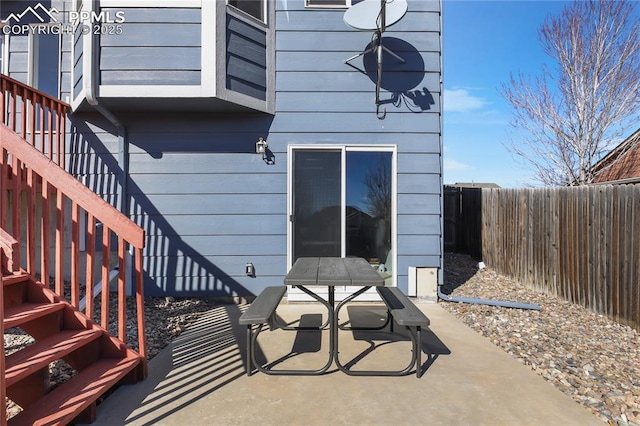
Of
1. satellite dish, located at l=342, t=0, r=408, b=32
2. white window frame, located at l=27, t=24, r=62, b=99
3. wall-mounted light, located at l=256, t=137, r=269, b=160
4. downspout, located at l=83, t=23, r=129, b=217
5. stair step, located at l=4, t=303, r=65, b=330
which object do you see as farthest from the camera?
white window frame, located at l=27, t=24, r=62, b=99

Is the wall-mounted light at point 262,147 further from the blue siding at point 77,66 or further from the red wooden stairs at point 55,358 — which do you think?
the red wooden stairs at point 55,358

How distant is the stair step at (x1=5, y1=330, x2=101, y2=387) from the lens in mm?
1611

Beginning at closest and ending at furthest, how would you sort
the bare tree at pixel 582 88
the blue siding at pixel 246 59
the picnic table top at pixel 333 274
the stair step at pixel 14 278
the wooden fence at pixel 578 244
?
the stair step at pixel 14 278, the picnic table top at pixel 333 274, the wooden fence at pixel 578 244, the blue siding at pixel 246 59, the bare tree at pixel 582 88

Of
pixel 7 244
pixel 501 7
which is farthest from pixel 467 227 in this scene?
pixel 7 244

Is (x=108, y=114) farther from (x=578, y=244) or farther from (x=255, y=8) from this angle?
(x=578, y=244)

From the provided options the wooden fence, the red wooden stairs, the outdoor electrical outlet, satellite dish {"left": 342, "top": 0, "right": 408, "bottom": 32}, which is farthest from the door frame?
the red wooden stairs

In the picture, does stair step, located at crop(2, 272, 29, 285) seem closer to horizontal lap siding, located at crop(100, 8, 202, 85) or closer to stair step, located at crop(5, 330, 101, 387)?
stair step, located at crop(5, 330, 101, 387)

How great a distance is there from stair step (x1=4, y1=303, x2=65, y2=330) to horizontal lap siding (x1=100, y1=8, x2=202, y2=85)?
7.92 feet

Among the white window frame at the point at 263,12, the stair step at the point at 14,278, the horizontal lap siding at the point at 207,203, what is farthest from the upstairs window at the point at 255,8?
the stair step at the point at 14,278

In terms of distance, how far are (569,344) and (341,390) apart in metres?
2.12

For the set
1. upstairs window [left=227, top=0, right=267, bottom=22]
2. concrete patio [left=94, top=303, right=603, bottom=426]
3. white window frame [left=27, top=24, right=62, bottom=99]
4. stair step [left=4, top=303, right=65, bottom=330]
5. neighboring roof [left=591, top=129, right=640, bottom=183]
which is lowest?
concrete patio [left=94, top=303, right=603, bottom=426]

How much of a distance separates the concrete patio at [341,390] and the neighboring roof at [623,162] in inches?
304

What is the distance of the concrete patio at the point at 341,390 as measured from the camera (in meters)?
1.84

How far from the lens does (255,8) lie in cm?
399
